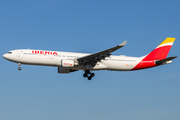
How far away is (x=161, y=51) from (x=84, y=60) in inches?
524

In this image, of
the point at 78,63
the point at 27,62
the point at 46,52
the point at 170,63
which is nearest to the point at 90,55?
the point at 78,63

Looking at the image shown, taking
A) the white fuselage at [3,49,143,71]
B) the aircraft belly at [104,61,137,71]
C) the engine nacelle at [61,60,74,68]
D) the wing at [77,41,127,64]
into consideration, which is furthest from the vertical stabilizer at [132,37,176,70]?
the engine nacelle at [61,60,74,68]

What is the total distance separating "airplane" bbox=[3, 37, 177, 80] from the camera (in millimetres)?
38188

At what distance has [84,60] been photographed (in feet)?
127

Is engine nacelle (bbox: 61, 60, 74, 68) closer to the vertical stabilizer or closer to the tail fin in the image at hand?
the vertical stabilizer

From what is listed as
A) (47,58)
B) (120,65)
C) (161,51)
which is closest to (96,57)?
(120,65)

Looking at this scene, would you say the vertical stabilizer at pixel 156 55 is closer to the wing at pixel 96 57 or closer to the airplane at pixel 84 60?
the airplane at pixel 84 60

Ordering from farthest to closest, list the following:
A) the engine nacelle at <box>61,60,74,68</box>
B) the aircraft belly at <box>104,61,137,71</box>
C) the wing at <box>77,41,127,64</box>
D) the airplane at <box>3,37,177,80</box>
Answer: the aircraft belly at <box>104,61,137,71</box> → the airplane at <box>3,37,177,80</box> → the engine nacelle at <box>61,60,74,68</box> → the wing at <box>77,41,127,64</box>

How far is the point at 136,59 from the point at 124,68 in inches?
96.0

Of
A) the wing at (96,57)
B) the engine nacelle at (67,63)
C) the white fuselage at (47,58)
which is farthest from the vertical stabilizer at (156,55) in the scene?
the engine nacelle at (67,63)

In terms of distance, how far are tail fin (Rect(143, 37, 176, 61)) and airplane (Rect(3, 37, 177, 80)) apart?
1.03ft

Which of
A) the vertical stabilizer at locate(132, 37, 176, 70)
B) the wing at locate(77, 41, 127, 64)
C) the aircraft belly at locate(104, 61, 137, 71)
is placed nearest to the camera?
the wing at locate(77, 41, 127, 64)

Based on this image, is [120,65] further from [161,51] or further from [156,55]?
[161,51]

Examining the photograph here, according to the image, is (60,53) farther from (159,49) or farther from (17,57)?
(159,49)
